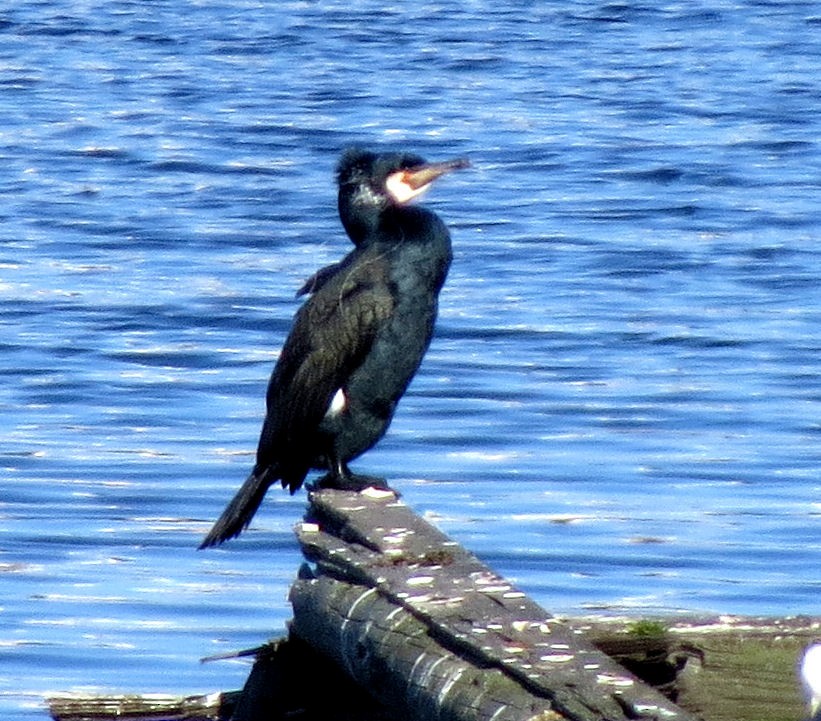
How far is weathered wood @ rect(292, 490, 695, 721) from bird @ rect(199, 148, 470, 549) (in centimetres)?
126

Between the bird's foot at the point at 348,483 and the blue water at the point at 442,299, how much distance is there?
2.99 feet

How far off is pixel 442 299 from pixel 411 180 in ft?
21.4

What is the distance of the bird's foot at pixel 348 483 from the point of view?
538cm

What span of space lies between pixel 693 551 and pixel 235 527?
8.15 ft

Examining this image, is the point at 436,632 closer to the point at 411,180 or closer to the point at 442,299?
the point at 411,180

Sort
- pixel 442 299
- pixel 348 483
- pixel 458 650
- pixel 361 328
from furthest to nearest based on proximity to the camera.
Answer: pixel 442 299 < pixel 361 328 < pixel 348 483 < pixel 458 650

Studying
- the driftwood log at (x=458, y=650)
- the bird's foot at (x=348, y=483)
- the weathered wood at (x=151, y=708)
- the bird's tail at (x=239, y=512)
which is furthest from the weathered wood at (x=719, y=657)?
the bird's tail at (x=239, y=512)

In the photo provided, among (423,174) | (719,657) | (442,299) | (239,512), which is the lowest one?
(442,299)

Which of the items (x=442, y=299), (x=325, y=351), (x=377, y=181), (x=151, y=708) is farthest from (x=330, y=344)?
(x=442, y=299)

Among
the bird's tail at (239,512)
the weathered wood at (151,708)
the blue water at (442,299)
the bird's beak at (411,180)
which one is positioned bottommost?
the blue water at (442,299)

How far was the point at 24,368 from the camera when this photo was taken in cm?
1110

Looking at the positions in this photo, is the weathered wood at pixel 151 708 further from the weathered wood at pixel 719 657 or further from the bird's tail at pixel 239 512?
the bird's tail at pixel 239 512

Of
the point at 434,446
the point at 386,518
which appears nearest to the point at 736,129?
the point at 434,446

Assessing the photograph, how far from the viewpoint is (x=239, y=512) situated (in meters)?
5.66
